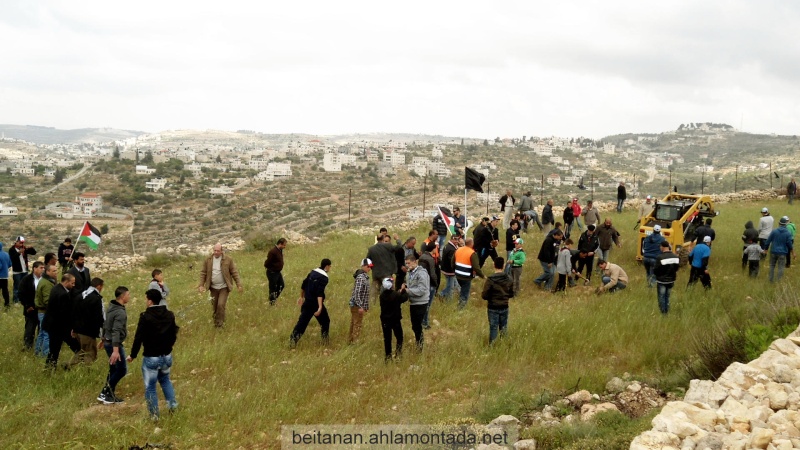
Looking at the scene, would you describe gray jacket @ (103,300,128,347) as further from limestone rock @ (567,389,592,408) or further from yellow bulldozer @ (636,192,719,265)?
yellow bulldozer @ (636,192,719,265)

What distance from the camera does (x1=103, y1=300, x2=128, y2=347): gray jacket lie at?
7.45 m

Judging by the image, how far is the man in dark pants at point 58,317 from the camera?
28.2 feet

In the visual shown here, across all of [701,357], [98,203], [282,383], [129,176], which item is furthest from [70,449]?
[129,176]

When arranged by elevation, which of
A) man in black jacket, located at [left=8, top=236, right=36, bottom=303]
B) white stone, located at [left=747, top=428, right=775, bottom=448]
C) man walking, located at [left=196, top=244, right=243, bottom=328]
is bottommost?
man in black jacket, located at [left=8, top=236, right=36, bottom=303]

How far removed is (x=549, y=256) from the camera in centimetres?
1344

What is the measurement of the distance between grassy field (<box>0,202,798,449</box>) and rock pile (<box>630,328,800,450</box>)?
1.96ft

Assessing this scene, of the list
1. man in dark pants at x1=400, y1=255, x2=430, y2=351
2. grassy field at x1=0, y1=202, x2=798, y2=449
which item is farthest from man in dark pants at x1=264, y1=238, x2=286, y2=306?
man in dark pants at x1=400, y1=255, x2=430, y2=351

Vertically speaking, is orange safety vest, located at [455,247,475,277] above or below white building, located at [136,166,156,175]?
above

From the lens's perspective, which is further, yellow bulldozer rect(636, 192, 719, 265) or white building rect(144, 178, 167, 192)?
white building rect(144, 178, 167, 192)

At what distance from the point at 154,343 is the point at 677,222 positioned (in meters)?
13.4

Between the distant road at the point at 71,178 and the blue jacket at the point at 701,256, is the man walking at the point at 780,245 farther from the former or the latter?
the distant road at the point at 71,178

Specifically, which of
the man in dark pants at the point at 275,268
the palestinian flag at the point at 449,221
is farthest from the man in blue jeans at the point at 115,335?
the palestinian flag at the point at 449,221

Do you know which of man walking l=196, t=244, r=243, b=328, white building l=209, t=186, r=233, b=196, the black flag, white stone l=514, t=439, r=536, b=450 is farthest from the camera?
white building l=209, t=186, r=233, b=196

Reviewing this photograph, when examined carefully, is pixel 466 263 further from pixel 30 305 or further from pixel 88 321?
pixel 30 305
